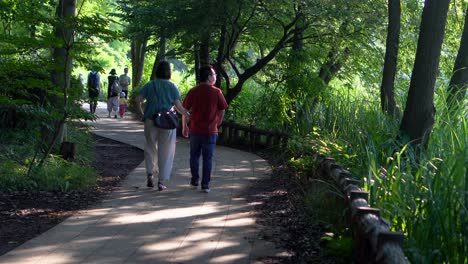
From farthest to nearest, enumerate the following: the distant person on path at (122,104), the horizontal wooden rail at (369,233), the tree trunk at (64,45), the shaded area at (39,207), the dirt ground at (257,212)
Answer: the distant person on path at (122,104) → the tree trunk at (64,45) → the shaded area at (39,207) → the dirt ground at (257,212) → the horizontal wooden rail at (369,233)

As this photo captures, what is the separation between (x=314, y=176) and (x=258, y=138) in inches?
289

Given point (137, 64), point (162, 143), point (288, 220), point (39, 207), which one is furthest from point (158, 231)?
point (137, 64)

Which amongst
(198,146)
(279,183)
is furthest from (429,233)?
(279,183)

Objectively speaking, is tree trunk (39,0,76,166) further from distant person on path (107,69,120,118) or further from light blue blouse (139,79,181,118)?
distant person on path (107,69,120,118)

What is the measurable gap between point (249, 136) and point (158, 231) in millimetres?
9810

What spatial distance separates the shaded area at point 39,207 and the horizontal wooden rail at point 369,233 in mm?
3106

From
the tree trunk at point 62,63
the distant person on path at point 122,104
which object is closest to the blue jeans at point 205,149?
the tree trunk at point 62,63

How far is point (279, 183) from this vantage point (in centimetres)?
1088

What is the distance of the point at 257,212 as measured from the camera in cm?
859

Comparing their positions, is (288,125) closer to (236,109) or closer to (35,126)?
(236,109)

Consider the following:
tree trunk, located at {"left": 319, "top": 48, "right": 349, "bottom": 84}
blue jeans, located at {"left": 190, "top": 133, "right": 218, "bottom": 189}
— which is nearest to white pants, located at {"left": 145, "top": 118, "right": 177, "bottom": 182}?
blue jeans, located at {"left": 190, "top": 133, "right": 218, "bottom": 189}

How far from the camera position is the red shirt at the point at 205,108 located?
9.71 meters

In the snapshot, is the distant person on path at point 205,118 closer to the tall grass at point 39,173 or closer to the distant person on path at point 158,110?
the distant person on path at point 158,110

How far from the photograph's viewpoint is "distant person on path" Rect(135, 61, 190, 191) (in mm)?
9664
